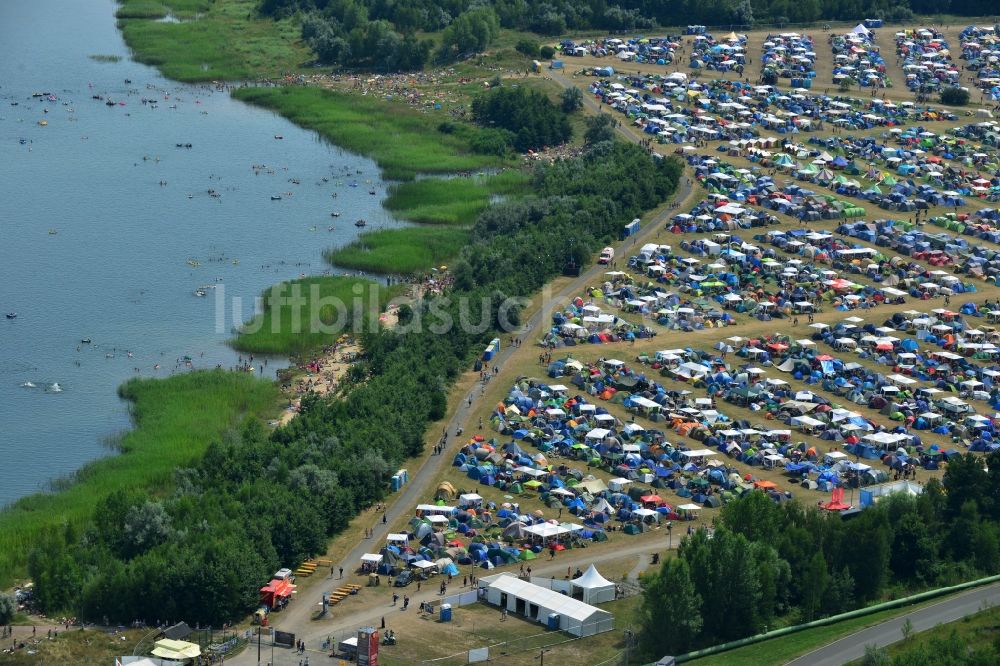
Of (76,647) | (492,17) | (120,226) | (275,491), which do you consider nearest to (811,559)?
(275,491)

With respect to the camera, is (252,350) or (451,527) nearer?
(451,527)

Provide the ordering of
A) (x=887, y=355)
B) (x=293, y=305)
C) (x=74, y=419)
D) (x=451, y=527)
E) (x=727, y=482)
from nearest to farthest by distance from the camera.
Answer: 1. (x=451, y=527)
2. (x=727, y=482)
3. (x=74, y=419)
4. (x=887, y=355)
5. (x=293, y=305)

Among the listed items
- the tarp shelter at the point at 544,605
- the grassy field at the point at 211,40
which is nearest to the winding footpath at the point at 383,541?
the tarp shelter at the point at 544,605

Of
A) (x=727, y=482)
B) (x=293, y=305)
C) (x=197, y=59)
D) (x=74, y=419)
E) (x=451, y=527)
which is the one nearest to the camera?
(x=451, y=527)

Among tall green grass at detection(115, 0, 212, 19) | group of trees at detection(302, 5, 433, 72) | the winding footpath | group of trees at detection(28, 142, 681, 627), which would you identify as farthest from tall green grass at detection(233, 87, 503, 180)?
tall green grass at detection(115, 0, 212, 19)

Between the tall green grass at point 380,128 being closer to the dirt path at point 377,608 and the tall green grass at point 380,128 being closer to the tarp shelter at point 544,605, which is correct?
the dirt path at point 377,608

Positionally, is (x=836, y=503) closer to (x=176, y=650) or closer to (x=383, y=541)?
(x=383, y=541)

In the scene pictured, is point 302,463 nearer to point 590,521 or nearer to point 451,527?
point 451,527

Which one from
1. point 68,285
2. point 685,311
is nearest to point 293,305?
point 68,285
